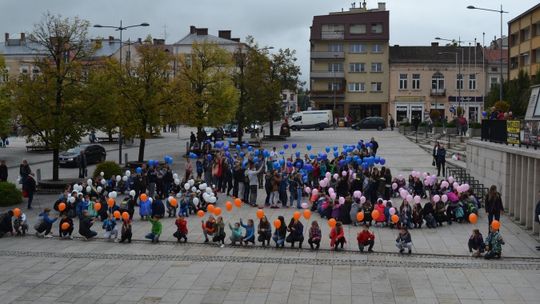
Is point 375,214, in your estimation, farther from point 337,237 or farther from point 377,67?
point 377,67

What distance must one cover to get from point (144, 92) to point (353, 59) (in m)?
52.4

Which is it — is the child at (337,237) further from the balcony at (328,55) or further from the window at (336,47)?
the window at (336,47)

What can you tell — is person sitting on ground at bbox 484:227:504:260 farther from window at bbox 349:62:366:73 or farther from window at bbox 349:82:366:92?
window at bbox 349:62:366:73

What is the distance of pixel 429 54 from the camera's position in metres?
86.1

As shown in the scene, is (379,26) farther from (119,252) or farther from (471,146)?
(119,252)

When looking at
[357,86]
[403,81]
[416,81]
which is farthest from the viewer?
[357,86]

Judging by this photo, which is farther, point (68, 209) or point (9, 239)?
point (68, 209)

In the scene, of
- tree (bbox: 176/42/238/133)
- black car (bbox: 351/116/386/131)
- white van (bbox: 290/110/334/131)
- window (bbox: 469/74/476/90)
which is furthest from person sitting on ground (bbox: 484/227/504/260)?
window (bbox: 469/74/476/90)

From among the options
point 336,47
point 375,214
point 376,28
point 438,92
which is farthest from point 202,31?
point 375,214

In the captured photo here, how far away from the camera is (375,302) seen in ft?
46.4

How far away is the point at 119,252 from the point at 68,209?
5055 millimetres

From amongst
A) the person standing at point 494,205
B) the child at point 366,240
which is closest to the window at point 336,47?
the person standing at point 494,205

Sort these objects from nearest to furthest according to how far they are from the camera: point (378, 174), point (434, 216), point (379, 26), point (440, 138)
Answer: point (434, 216) < point (378, 174) < point (440, 138) < point (379, 26)

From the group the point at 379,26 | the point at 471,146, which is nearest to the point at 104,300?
the point at 471,146
